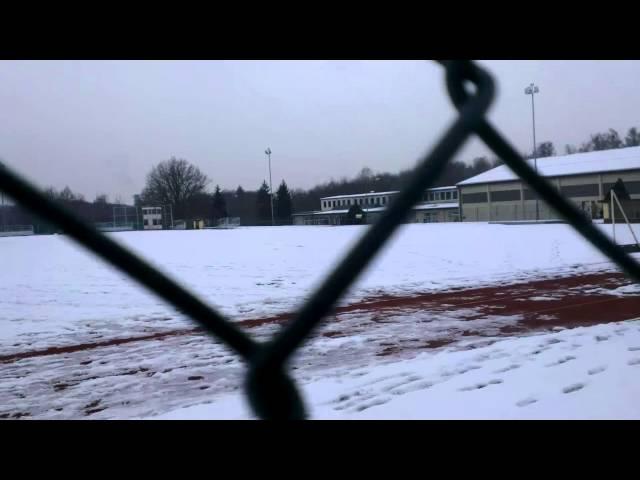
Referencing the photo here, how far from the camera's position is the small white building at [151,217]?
1.39 m

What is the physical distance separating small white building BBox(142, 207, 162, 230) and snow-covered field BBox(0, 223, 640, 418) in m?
0.04

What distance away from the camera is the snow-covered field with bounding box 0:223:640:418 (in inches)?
199

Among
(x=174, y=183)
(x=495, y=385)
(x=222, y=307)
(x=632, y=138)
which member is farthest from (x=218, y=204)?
(x=222, y=307)

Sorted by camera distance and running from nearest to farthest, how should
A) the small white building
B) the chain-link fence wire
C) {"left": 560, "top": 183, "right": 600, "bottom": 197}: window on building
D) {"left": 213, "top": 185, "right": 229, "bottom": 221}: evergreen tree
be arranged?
the chain-link fence wire, {"left": 560, "top": 183, "right": 600, "bottom": 197}: window on building, the small white building, {"left": 213, "top": 185, "right": 229, "bottom": 221}: evergreen tree

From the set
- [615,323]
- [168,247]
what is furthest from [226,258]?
[615,323]

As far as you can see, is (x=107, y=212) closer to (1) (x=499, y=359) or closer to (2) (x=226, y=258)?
(1) (x=499, y=359)

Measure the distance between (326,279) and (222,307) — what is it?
11.2 meters

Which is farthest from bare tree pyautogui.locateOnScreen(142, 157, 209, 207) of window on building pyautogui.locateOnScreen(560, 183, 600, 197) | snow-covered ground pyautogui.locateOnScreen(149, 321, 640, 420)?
snow-covered ground pyautogui.locateOnScreen(149, 321, 640, 420)

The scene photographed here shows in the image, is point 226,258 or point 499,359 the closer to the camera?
point 499,359

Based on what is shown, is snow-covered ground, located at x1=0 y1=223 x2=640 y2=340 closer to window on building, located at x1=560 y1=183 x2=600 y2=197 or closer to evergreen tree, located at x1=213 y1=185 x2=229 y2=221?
window on building, located at x1=560 y1=183 x2=600 y2=197
